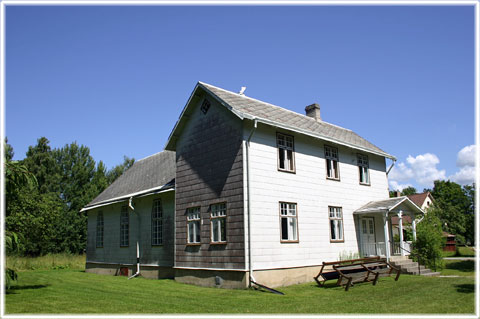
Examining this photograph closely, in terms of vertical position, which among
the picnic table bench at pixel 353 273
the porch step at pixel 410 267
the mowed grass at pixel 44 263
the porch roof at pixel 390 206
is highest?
the porch roof at pixel 390 206

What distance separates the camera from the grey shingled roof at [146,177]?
2125 cm

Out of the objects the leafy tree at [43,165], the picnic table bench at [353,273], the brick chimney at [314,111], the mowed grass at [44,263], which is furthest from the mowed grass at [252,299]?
the leafy tree at [43,165]

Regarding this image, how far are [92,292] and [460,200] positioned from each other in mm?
76114

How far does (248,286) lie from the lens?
1411 centimetres

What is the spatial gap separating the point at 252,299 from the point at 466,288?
6.86 meters

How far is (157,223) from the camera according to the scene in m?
20.1

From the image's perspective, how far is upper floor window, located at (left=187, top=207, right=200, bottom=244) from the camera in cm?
1683

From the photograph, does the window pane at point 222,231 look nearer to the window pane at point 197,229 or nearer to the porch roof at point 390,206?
the window pane at point 197,229

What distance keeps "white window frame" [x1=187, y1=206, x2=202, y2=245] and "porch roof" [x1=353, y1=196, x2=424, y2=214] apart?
301 inches

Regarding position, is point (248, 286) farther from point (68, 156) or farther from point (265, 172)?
point (68, 156)

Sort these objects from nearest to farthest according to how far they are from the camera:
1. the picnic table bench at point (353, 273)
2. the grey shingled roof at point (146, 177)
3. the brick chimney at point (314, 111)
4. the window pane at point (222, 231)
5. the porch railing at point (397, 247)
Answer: the picnic table bench at point (353, 273) → the window pane at point (222, 231) → the porch railing at point (397, 247) → the grey shingled roof at point (146, 177) → the brick chimney at point (314, 111)

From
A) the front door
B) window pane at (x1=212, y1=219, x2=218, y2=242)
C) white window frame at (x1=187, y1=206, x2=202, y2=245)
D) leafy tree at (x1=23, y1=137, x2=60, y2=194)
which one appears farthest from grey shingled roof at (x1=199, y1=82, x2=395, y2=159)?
leafy tree at (x1=23, y1=137, x2=60, y2=194)

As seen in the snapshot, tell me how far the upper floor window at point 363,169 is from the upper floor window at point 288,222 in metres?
5.96

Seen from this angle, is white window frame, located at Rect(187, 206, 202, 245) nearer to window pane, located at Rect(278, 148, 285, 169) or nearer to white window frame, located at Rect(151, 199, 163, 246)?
white window frame, located at Rect(151, 199, 163, 246)
